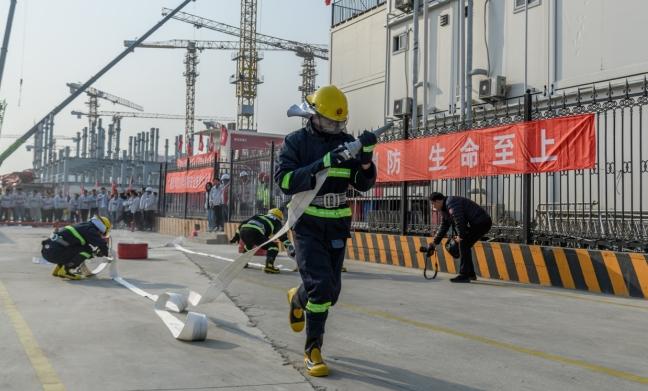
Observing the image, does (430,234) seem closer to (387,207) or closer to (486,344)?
(387,207)

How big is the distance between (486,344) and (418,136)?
24.9ft

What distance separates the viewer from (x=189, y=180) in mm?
23953

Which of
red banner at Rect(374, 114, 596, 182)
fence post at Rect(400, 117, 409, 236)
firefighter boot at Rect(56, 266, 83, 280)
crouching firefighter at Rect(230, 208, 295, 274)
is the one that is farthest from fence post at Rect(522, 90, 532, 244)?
firefighter boot at Rect(56, 266, 83, 280)

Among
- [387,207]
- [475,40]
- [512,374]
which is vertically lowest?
[512,374]

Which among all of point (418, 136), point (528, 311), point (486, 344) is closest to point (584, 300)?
point (528, 311)

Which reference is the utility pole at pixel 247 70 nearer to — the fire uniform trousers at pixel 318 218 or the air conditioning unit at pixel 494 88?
the air conditioning unit at pixel 494 88

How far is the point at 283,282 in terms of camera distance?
9508mm

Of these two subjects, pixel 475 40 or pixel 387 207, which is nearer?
pixel 387 207

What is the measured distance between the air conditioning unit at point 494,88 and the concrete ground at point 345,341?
906 centimetres

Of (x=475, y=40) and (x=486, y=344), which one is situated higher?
(x=475, y=40)

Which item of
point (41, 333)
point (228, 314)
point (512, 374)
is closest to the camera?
point (512, 374)

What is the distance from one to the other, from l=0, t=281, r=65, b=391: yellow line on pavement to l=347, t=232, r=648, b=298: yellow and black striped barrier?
7254 mm

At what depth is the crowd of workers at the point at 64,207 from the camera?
30.8 metres

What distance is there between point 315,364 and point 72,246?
602cm
